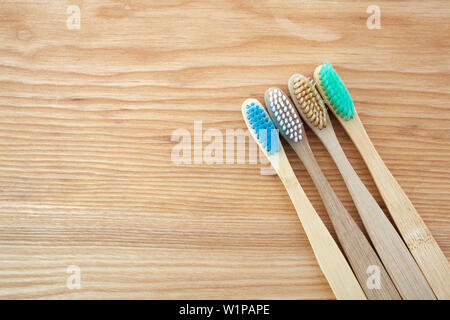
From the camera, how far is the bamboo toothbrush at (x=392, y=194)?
0.59 metres

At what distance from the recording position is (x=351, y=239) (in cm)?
60

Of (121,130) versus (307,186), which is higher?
(121,130)

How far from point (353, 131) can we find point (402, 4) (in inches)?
10.9

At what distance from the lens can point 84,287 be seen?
620 millimetres

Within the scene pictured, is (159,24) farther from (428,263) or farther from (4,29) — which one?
(428,263)

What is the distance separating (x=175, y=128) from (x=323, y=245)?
321mm

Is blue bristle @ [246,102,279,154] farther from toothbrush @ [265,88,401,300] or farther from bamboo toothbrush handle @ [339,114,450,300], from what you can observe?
bamboo toothbrush handle @ [339,114,450,300]

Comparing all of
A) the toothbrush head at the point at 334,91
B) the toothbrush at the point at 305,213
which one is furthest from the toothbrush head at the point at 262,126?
the toothbrush head at the point at 334,91

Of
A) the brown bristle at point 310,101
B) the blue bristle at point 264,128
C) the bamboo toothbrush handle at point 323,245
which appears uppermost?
the brown bristle at point 310,101

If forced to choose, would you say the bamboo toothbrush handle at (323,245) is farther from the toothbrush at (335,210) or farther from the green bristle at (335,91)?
the green bristle at (335,91)

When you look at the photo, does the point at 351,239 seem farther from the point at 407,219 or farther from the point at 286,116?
the point at 286,116

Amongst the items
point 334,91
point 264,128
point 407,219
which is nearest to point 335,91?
point 334,91

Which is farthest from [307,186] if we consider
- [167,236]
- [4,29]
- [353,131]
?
[4,29]
